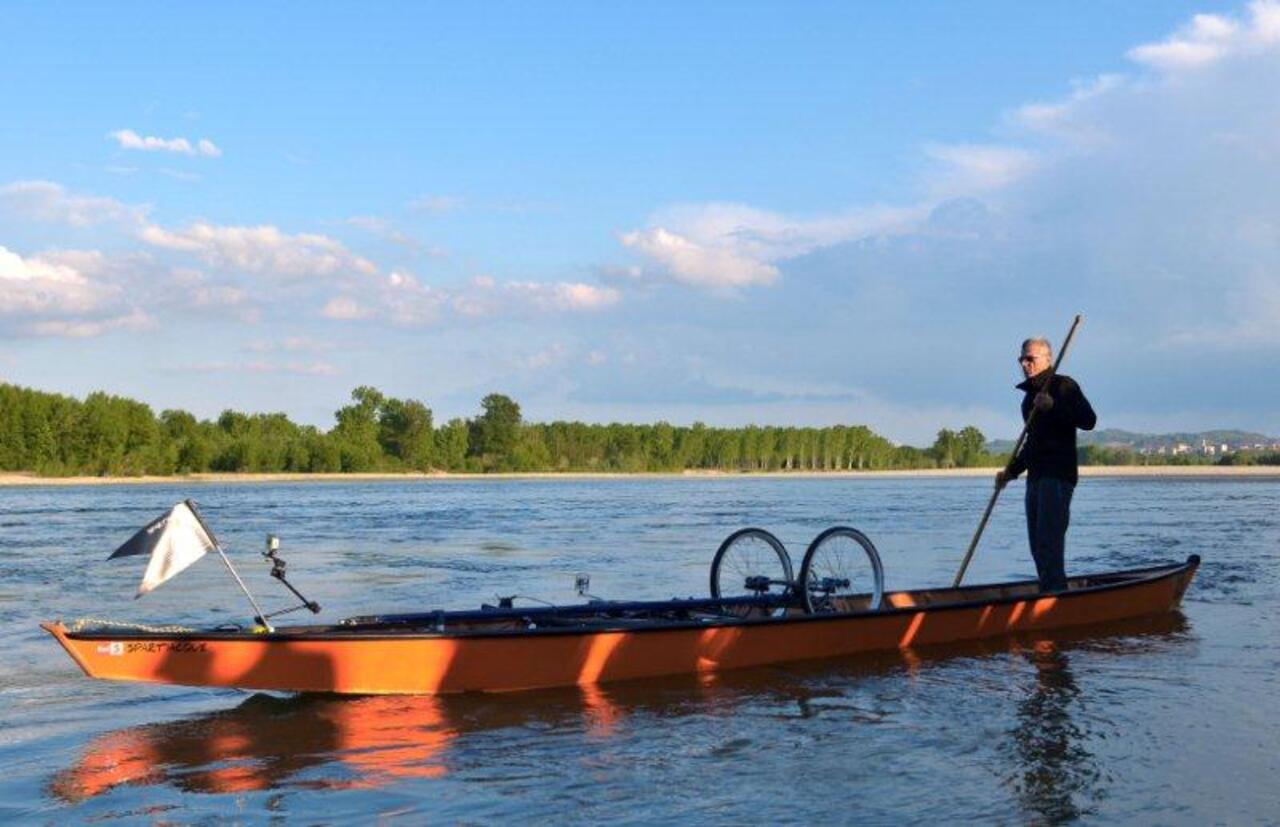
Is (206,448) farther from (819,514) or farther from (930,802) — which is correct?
(930,802)

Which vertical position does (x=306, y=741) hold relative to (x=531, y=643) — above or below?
below

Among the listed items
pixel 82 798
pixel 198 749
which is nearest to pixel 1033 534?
pixel 198 749

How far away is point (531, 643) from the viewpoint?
399 inches

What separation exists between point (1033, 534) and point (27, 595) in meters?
14.9

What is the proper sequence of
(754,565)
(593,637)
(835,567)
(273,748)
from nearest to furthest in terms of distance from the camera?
(273,748) → (593,637) → (835,567) → (754,565)

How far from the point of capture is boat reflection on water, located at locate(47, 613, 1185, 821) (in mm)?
7891

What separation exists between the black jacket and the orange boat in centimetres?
154

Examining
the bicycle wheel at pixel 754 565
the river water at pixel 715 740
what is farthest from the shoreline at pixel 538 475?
the bicycle wheel at pixel 754 565

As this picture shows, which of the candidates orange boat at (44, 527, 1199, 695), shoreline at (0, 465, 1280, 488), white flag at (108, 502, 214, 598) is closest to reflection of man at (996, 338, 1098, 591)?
orange boat at (44, 527, 1199, 695)

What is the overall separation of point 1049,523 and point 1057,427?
115 centimetres

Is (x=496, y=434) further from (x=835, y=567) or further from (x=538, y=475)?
(x=835, y=567)

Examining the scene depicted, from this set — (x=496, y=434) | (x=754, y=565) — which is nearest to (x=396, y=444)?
(x=496, y=434)

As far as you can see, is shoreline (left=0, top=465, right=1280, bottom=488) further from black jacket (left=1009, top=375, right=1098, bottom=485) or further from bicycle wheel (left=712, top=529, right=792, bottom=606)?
black jacket (left=1009, top=375, right=1098, bottom=485)

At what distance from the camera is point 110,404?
10081 centimetres
